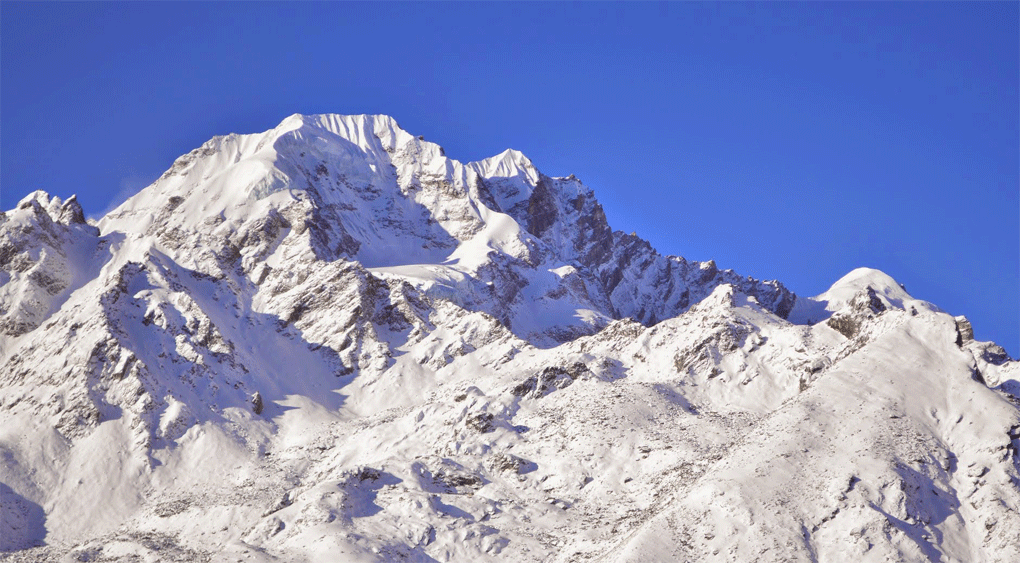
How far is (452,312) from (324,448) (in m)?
45.4

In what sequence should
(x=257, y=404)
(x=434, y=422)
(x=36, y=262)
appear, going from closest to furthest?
(x=434, y=422) < (x=257, y=404) < (x=36, y=262)

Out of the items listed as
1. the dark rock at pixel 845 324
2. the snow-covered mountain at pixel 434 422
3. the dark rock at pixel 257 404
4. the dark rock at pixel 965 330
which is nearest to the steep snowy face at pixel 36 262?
the snow-covered mountain at pixel 434 422

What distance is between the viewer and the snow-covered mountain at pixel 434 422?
301ft

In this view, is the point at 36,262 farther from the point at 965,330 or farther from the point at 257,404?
the point at 965,330

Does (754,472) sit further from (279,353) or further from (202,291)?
(202,291)

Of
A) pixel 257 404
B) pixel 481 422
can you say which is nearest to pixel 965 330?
pixel 481 422

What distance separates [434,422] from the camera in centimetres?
12694

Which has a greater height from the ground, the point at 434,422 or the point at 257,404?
the point at 257,404

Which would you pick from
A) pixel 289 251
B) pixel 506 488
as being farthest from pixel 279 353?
pixel 506 488

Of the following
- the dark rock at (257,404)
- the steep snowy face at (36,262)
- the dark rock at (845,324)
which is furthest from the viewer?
the steep snowy face at (36,262)

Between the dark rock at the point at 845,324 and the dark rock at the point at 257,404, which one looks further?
the dark rock at the point at 257,404

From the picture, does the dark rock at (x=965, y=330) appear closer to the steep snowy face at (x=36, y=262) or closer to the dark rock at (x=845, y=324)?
the dark rock at (x=845, y=324)

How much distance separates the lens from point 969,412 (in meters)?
102

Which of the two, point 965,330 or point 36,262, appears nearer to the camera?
point 965,330
